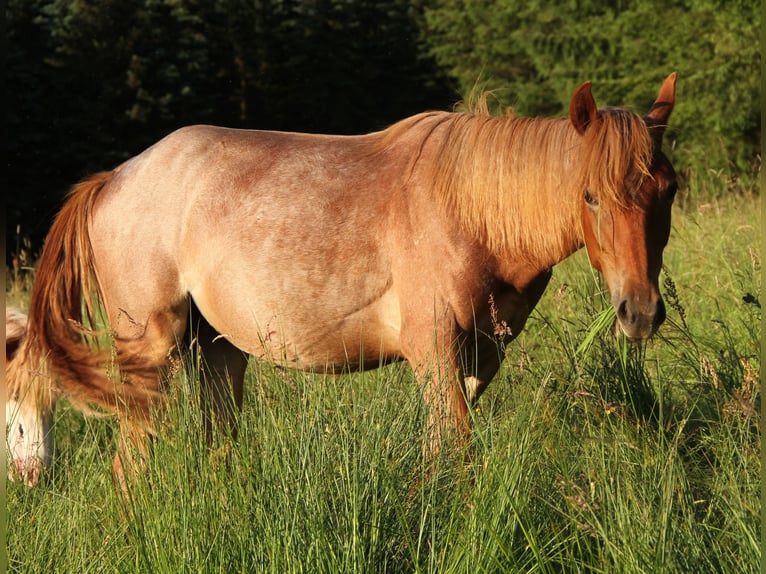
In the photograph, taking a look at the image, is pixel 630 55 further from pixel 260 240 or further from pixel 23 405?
pixel 23 405

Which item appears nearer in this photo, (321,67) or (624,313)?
(624,313)

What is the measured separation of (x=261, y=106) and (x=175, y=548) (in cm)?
2203

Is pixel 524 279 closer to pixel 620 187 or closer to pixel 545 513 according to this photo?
pixel 620 187

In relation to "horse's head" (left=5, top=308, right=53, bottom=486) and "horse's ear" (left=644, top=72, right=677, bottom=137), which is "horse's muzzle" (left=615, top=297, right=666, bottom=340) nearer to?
"horse's ear" (left=644, top=72, right=677, bottom=137)

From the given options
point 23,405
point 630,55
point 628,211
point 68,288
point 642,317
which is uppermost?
point 628,211

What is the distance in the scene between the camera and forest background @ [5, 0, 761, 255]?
18297 millimetres

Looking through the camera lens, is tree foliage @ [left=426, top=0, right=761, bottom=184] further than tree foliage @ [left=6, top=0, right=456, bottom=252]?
Yes

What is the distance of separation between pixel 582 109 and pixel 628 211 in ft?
1.58

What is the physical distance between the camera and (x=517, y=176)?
12.8 feet

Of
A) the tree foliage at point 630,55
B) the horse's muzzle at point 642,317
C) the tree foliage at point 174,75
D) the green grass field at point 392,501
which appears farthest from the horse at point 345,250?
the tree foliage at point 630,55

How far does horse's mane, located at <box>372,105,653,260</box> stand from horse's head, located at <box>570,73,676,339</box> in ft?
0.10

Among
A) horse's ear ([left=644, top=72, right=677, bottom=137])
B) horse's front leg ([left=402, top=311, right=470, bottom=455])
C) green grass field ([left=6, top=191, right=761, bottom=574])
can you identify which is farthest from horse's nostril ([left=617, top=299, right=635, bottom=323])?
horse's ear ([left=644, top=72, right=677, bottom=137])

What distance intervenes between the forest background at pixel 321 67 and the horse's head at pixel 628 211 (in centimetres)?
945

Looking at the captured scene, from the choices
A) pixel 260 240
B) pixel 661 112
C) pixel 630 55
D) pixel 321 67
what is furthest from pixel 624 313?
pixel 321 67
